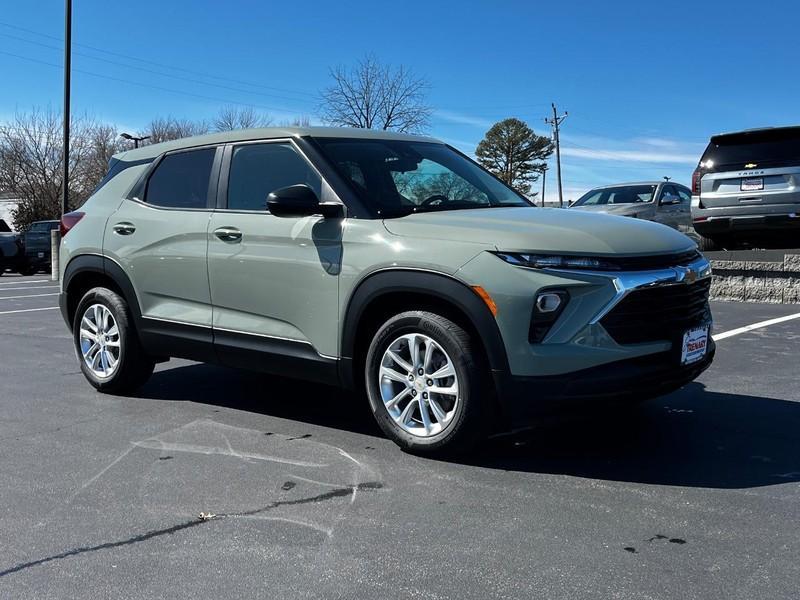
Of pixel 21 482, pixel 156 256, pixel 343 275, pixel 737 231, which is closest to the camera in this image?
pixel 21 482

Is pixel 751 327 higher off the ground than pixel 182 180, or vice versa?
pixel 182 180

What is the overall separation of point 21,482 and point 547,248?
111 inches

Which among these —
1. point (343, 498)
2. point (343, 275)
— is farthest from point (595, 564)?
point (343, 275)

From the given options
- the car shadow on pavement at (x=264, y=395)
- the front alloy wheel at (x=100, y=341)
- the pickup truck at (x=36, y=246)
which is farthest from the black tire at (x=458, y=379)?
the pickup truck at (x=36, y=246)

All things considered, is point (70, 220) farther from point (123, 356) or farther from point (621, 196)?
point (621, 196)

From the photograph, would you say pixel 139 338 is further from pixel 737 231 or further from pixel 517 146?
pixel 517 146

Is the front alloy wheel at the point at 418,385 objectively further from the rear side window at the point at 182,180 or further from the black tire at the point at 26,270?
the black tire at the point at 26,270

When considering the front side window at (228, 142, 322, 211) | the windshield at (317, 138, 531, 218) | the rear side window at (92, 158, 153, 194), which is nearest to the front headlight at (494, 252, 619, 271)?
the windshield at (317, 138, 531, 218)

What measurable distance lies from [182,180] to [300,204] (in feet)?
4.85

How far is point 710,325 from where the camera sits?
4.32 meters

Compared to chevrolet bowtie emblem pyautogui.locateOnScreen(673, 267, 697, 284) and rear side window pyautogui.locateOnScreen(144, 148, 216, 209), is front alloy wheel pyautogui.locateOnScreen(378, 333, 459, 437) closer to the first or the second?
chevrolet bowtie emblem pyautogui.locateOnScreen(673, 267, 697, 284)

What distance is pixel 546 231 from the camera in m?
3.83

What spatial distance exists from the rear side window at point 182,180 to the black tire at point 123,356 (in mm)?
786

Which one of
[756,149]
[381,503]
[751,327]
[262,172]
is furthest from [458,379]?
[756,149]
